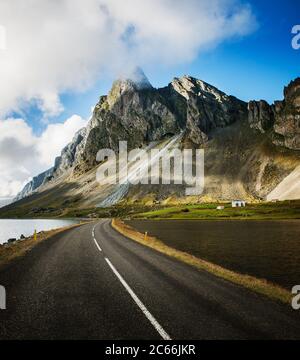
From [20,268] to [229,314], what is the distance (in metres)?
13.3

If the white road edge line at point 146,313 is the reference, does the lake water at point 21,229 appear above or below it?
below

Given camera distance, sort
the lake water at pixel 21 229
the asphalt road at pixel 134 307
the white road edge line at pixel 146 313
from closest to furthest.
Answer: the white road edge line at pixel 146 313
the asphalt road at pixel 134 307
the lake water at pixel 21 229

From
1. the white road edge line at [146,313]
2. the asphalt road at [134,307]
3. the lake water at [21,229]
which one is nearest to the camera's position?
the white road edge line at [146,313]

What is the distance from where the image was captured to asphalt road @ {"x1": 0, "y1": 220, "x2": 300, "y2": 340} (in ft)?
29.4

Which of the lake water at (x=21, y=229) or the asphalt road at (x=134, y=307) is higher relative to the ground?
the asphalt road at (x=134, y=307)

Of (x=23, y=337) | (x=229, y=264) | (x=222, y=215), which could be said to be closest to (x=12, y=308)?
(x=23, y=337)

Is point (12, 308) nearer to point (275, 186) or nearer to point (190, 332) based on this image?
point (190, 332)

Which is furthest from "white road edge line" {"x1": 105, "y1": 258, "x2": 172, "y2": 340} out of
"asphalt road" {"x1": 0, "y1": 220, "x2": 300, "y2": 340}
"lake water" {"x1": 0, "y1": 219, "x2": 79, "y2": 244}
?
"lake water" {"x1": 0, "y1": 219, "x2": 79, "y2": 244}

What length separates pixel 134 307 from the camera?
11.3 m

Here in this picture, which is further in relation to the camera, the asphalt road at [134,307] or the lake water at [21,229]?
the lake water at [21,229]

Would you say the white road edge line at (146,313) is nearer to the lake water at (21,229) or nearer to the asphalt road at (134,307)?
the asphalt road at (134,307)

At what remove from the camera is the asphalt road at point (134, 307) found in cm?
895

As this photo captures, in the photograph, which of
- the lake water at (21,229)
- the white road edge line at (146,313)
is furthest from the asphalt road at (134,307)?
the lake water at (21,229)

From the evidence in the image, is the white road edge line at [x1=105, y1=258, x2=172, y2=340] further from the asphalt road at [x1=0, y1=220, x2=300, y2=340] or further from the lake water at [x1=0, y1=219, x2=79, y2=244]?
the lake water at [x1=0, y1=219, x2=79, y2=244]
